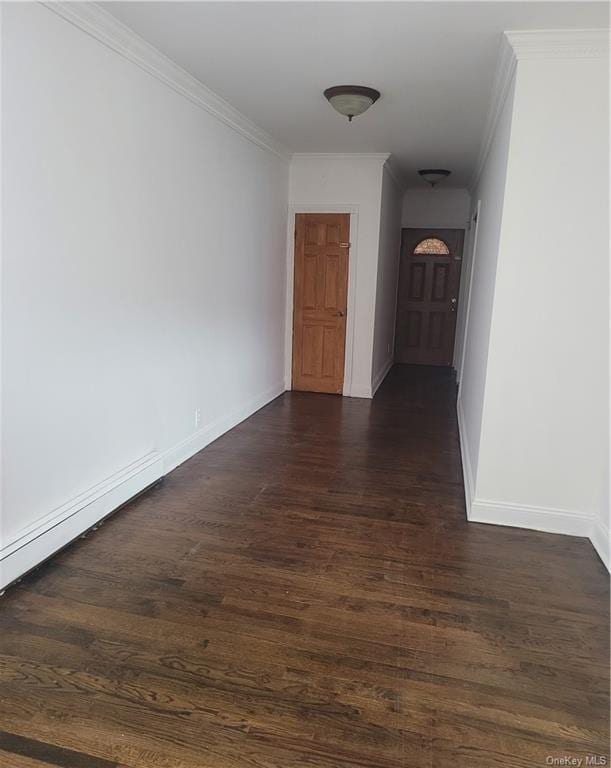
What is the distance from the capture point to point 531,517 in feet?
10.3

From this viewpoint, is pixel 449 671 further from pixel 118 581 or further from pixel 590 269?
pixel 590 269

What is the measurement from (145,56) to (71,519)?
8.28ft

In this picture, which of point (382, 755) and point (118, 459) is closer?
point (382, 755)

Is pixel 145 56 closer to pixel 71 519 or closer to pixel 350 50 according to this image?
pixel 350 50

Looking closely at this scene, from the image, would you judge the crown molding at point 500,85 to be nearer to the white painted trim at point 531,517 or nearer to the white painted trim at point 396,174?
the white painted trim at point 396,174

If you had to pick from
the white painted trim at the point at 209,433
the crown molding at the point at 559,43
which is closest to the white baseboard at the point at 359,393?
the white painted trim at the point at 209,433

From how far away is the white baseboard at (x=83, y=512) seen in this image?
242 cm

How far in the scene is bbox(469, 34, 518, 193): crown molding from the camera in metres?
2.79

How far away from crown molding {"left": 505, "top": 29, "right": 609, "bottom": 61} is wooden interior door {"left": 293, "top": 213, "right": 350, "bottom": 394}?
10.8ft

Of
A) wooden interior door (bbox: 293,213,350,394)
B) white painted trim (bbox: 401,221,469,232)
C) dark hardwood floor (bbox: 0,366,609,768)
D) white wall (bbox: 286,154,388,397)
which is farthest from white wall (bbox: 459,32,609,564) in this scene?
white painted trim (bbox: 401,221,469,232)

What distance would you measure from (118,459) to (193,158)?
208 centimetres

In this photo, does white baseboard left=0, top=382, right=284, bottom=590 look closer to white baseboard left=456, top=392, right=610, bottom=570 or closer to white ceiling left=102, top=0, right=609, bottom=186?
white baseboard left=456, top=392, right=610, bottom=570

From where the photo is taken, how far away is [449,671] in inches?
78.2

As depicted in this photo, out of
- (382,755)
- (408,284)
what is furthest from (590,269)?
(408,284)
